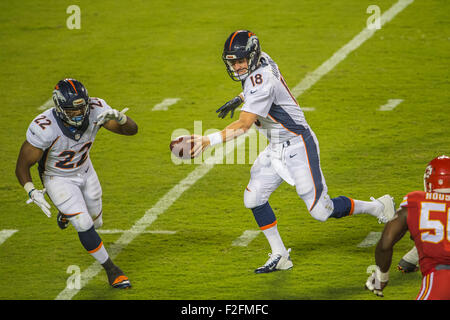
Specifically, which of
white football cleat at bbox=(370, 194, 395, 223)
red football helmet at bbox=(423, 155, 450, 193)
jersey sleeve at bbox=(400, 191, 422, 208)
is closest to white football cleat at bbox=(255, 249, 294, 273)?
white football cleat at bbox=(370, 194, 395, 223)

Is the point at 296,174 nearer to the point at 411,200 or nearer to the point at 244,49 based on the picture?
the point at 244,49

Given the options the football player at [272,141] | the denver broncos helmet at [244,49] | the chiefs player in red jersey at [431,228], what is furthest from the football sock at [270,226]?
the chiefs player in red jersey at [431,228]

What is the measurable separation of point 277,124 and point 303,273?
45.4 inches

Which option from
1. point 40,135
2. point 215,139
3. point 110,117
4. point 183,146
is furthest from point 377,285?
point 40,135

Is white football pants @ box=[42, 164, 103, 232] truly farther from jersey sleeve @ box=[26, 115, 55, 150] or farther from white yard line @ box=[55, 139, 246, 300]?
white yard line @ box=[55, 139, 246, 300]

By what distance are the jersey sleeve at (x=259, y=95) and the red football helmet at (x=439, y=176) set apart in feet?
5.26

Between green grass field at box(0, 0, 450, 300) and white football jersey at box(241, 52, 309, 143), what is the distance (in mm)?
1056

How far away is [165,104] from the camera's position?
10.1 meters

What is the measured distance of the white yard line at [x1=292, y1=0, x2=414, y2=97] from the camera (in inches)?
414

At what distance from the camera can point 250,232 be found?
7047 millimetres

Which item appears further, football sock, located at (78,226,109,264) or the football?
football sock, located at (78,226,109,264)

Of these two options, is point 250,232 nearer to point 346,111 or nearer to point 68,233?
point 68,233

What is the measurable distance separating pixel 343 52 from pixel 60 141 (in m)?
6.14

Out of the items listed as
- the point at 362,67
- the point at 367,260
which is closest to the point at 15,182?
the point at 367,260
